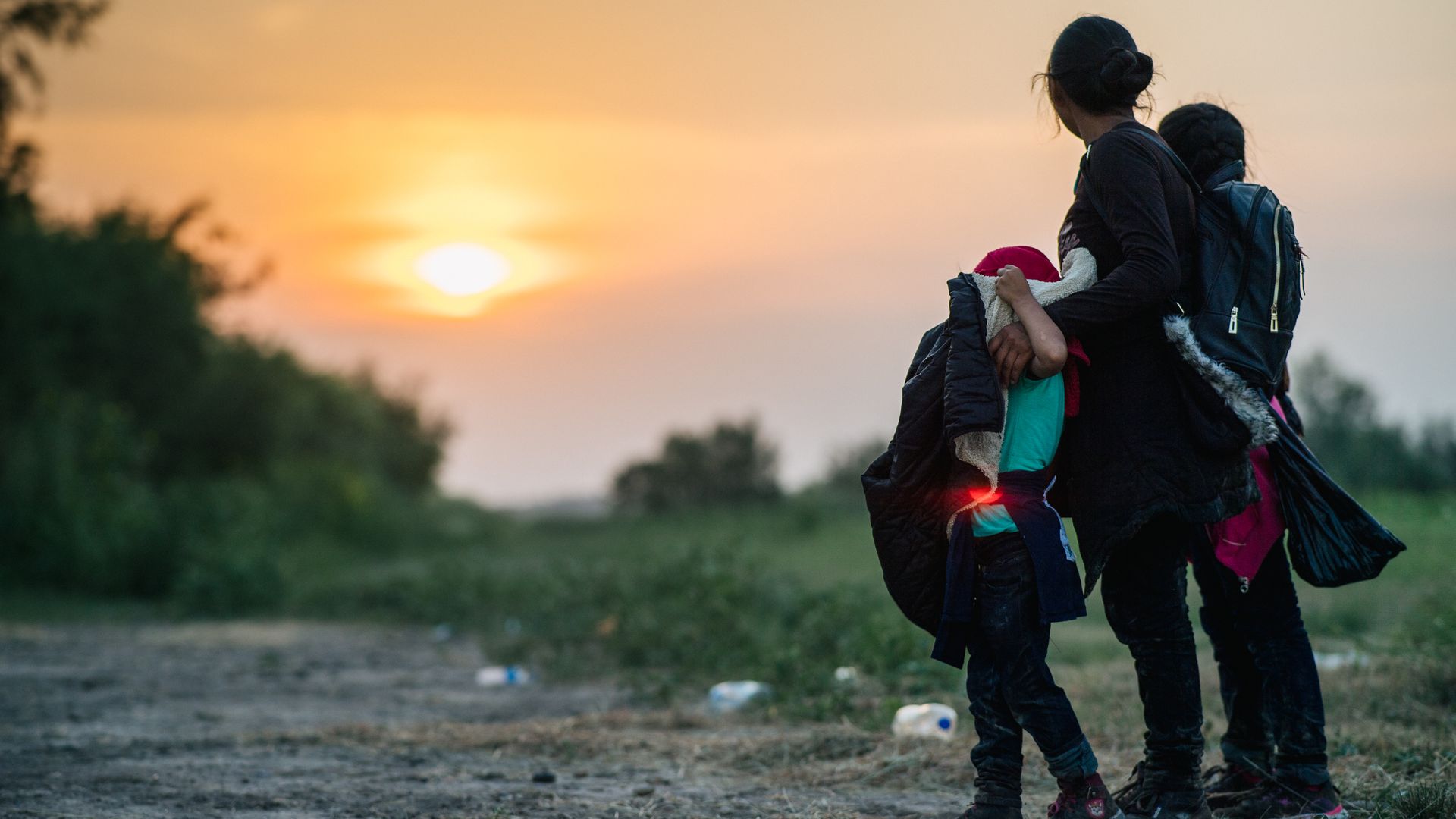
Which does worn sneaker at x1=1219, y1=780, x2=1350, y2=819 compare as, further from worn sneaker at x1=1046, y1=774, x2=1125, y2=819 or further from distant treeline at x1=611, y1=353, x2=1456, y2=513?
distant treeline at x1=611, y1=353, x2=1456, y2=513

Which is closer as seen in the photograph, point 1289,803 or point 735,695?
point 1289,803

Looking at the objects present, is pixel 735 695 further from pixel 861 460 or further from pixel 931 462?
pixel 861 460

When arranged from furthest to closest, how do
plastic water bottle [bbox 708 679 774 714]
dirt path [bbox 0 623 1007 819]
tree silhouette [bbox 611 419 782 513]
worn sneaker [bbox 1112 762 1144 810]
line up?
tree silhouette [bbox 611 419 782 513], plastic water bottle [bbox 708 679 774 714], dirt path [bbox 0 623 1007 819], worn sneaker [bbox 1112 762 1144 810]

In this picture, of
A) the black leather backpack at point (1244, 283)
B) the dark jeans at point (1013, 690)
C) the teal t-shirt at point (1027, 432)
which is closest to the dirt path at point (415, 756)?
the dark jeans at point (1013, 690)

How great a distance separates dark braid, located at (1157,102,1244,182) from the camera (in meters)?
3.94

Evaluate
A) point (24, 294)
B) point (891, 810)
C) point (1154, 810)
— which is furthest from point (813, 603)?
point (24, 294)

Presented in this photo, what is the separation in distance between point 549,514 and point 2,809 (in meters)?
31.9

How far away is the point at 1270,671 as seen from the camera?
3.92 m

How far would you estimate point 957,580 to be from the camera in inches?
138

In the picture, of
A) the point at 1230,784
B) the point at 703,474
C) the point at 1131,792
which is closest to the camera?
the point at 1131,792

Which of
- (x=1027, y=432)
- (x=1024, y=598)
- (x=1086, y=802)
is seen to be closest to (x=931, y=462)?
(x=1027, y=432)

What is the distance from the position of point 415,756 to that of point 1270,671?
335 centimetres

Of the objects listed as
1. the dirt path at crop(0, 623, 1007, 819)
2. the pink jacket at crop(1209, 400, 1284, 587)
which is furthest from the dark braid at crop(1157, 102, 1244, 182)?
the dirt path at crop(0, 623, 1007, 819)

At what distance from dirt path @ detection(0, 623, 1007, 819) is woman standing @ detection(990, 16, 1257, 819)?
31.1 inches
